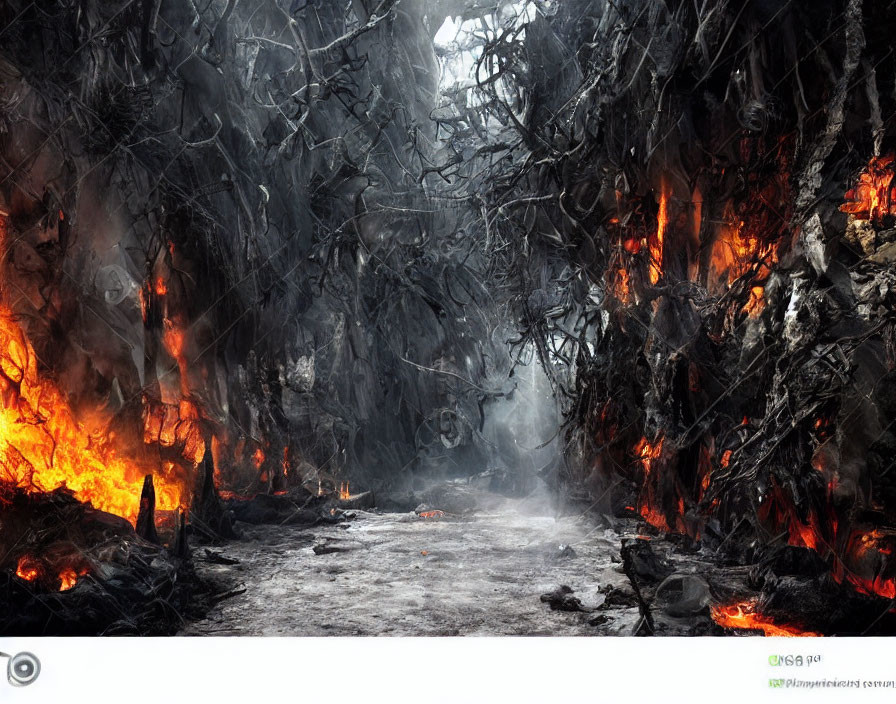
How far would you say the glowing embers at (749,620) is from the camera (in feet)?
4.88

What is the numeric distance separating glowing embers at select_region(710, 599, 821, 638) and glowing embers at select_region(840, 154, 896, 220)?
112 centimetres

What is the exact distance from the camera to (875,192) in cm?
154

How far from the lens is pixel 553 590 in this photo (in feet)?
5.09

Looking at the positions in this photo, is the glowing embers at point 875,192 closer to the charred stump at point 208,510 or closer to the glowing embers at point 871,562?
the glowing embers at point 871,562

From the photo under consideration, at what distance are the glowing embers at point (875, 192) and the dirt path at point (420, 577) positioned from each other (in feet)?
3.85

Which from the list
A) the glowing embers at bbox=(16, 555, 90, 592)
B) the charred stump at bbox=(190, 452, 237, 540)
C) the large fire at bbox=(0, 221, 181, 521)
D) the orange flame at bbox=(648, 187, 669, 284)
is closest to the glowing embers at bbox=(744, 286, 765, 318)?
the orange flame at bbox=(648, 187, 669, 284)

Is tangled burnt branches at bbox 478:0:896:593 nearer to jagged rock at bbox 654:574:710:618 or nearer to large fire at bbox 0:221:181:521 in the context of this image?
jagged rock at bbox 654:574:710:618

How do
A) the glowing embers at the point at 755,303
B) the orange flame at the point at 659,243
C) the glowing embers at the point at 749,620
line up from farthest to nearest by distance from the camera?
the orange flame at the point at 659,243 → the glowing embers at the point at 755,303 → the glowing embers at the point at 749,620

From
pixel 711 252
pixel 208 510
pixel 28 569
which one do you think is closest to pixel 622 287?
pixel 711 252

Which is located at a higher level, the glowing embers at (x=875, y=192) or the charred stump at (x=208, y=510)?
the glowing embers at (x=875, y=192)

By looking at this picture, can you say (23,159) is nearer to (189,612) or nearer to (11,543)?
(11,543)

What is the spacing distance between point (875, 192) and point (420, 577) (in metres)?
1.67

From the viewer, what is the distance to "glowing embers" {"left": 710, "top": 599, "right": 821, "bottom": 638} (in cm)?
149

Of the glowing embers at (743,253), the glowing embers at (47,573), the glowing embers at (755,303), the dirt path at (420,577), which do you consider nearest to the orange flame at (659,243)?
the glowing embers at (743,253)
